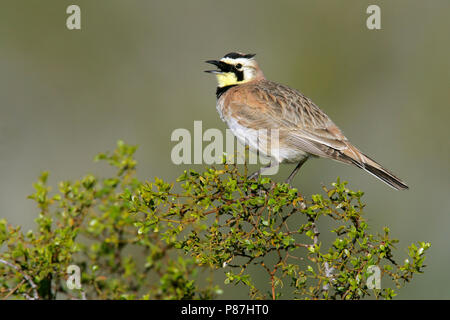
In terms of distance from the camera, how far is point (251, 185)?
12.8 ft

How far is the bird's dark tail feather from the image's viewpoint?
4703 millimetres

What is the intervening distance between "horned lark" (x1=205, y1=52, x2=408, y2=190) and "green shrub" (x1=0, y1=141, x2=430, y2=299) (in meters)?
1.05

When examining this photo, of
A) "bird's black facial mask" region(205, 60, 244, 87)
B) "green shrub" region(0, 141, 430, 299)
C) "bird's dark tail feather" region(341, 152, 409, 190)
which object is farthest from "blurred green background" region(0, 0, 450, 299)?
"green shrub" region(0, 141, 430, 299)

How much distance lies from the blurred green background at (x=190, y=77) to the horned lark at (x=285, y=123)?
113 inches

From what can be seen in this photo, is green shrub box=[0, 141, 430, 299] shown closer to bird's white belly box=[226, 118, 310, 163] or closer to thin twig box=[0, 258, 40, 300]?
thin twig box=[0, 258, 40, 300]

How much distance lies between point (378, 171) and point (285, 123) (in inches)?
37.1

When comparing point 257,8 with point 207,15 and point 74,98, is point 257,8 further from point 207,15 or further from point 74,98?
point 74,98

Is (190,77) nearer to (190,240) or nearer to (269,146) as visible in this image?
(269,146)

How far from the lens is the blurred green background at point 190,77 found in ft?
28.9

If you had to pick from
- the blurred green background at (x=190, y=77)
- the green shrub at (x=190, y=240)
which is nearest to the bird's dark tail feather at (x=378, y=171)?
the green shrub at (x=190, y=240)

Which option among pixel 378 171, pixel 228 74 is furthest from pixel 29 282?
pixel 228 74

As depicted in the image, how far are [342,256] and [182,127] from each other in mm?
5738

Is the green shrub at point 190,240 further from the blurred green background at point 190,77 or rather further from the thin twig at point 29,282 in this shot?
the blurred green background at point 190,77

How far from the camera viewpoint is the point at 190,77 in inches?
380
